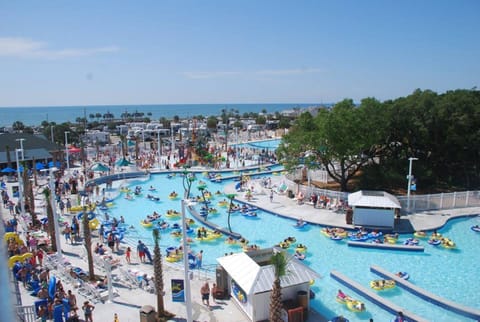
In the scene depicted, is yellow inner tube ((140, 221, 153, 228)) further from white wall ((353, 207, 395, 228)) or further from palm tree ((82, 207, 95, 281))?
white wall ((353, 207, 395, 228))

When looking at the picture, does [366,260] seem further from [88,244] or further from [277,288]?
[88,244]

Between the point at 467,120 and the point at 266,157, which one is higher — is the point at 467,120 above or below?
above

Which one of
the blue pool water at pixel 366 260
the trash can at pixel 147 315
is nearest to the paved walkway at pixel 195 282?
the trash can at pixel 147 315

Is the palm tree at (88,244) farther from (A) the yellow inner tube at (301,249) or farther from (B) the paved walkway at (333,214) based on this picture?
(B) the paved walkway at (333,214)

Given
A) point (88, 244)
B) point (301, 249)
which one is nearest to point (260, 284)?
point (88, 244)

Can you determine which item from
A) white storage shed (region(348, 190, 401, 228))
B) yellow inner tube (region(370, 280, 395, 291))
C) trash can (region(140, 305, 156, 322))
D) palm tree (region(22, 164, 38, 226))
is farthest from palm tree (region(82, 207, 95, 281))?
white storage shed (region(348, 190, 401, 228))

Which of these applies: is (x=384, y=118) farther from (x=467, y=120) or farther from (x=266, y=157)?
(x=266, y=157)

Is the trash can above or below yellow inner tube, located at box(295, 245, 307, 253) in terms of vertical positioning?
above

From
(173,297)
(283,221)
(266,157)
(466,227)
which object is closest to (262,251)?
(173,297)
